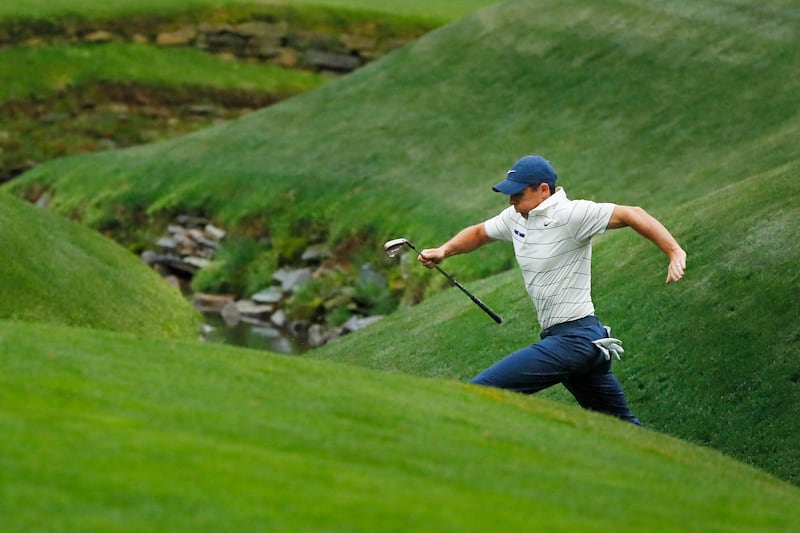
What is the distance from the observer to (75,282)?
81.4 feet

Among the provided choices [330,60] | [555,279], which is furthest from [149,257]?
[555,279]

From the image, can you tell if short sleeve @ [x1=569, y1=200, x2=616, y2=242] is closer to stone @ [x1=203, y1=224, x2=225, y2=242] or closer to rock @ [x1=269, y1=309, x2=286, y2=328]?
rock @ [x1=269, y1=309, x2=286, y2=328]

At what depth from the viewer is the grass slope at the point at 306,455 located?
322 inches

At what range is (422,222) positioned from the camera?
3147 centimetres

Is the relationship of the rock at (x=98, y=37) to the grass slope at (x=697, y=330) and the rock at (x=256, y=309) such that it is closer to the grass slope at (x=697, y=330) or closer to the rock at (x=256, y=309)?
the rock at (x=256, y=309)

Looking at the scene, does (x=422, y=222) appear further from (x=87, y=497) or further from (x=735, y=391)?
(x=87, y=497)

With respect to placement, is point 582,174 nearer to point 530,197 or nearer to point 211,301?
point 211,301

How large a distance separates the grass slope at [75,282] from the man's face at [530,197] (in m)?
10.8

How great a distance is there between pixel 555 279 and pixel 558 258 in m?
0.21

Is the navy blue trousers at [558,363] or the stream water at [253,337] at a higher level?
the navy blue trousers at [558,363]

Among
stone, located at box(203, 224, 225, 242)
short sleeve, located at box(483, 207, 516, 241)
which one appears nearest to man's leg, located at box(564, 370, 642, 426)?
short sleeve, located at box(483, 207, 516, 241)

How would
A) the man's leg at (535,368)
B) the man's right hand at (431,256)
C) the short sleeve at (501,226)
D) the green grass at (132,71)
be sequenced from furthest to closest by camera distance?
the green grass at (132,71) < the man's right hand at (431,256) < the short sleeve at (501,226) < the man's leg at (535,368)

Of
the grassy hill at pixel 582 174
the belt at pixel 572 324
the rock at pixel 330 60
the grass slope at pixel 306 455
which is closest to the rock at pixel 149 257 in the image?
the grassy hill at pixel 582 174

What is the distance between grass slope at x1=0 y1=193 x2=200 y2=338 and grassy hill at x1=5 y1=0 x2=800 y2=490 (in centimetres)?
431
